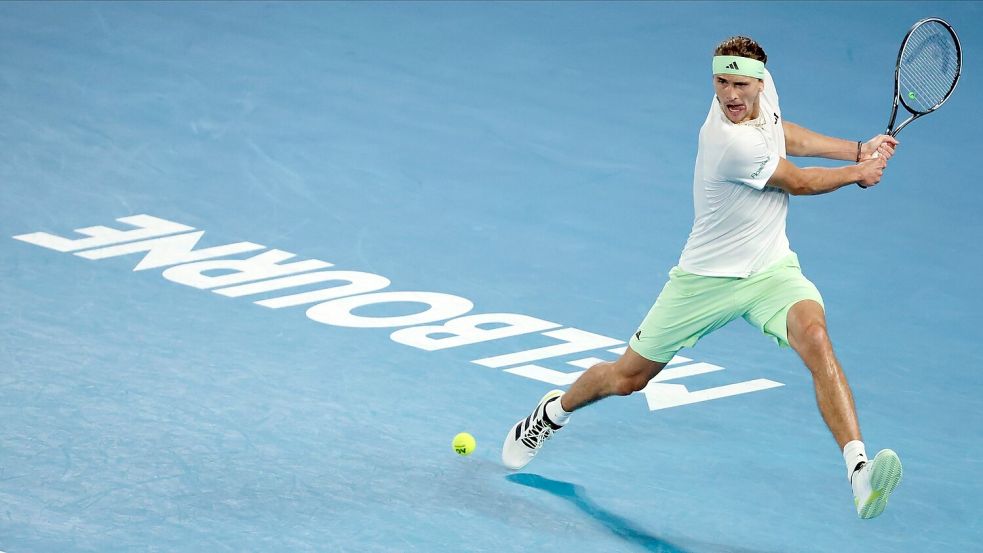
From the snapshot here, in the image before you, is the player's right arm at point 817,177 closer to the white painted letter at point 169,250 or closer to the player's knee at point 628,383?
the player's knee at point 628,383

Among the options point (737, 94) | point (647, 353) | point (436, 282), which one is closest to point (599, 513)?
point (647, 353)

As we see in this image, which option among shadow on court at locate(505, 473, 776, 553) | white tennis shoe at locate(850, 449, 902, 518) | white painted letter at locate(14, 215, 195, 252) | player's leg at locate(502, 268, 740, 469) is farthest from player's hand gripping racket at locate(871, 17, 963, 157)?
white painted letter at locate(14, 215, 195, 252)

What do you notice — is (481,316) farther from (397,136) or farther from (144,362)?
(397,136)

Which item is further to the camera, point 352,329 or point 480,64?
point 480,64

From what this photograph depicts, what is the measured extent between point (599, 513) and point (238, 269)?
3.51 metres

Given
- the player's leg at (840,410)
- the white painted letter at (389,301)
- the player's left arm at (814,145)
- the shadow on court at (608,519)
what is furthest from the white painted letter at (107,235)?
the player's leg at (840,410)

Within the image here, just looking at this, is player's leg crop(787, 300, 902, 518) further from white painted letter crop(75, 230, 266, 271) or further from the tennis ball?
white painted letter crop(75, 230, 266, 271)

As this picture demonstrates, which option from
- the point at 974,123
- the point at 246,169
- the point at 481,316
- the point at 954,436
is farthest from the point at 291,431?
the point at 974,123

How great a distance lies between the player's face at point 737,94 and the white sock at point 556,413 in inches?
60.0

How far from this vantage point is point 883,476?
18.7 feet

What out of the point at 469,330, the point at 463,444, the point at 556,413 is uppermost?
the point at 469,330

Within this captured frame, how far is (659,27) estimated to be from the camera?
47.7 feet

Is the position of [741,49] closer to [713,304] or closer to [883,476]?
[713,304]

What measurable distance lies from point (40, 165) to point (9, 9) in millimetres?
3774
